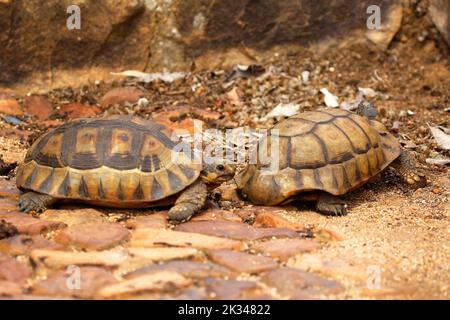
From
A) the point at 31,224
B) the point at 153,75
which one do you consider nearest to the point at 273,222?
the point at 31,224

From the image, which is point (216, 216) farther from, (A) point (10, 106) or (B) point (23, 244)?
(A) point (10, 106)

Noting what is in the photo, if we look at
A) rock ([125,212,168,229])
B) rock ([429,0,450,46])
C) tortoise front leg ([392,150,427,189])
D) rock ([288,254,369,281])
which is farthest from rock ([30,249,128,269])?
rock ([429,0,450,46])

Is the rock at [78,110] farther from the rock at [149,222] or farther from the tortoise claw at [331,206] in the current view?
the tortoise claw at [331,206]

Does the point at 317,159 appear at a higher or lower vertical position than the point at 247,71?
lower

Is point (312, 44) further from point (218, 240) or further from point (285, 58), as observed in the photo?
point (218, 240)

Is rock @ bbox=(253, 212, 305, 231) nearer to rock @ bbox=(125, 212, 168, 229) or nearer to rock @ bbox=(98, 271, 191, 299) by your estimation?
rock @ bbox=(125, 212, 168, 229)

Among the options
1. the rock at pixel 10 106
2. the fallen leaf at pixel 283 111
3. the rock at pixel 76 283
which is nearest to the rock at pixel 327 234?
the rock at pixel 76 283
